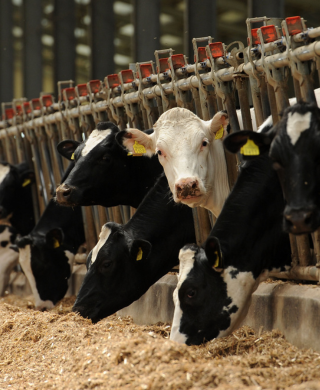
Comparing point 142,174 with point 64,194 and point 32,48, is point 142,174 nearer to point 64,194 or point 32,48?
point 64,194

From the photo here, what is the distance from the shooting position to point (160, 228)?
556cm

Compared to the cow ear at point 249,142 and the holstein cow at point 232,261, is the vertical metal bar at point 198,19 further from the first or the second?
the cow ear at point 249,142

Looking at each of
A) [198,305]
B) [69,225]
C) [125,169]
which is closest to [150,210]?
[125,169]

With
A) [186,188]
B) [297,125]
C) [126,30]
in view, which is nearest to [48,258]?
[186,188]

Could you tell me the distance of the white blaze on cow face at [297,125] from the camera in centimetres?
374

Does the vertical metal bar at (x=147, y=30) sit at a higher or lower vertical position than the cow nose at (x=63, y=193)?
higher

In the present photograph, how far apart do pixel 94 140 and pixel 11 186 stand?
2.91 m

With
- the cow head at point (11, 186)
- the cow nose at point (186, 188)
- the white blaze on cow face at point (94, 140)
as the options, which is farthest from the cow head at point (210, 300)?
the cow head at point (11, 186)

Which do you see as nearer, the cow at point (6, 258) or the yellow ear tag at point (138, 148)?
the yellow ear tag at point (138, 148)

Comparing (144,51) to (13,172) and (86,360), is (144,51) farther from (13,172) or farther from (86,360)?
(86,360)

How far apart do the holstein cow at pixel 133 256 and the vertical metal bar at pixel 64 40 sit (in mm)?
10302

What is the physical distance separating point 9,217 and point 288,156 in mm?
5667

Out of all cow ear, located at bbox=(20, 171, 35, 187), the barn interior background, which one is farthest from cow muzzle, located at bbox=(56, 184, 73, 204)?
the barn interior background

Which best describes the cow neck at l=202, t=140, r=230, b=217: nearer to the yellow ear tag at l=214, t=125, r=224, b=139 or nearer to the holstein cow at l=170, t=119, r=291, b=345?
the yellow ear tag at l=214, t=125, r=224, b=139
